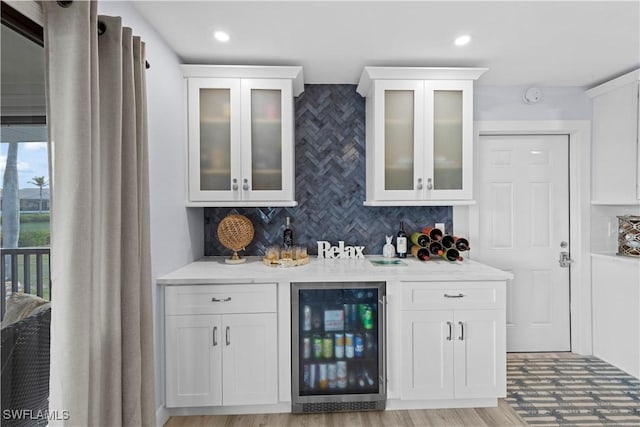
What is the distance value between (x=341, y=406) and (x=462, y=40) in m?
2.52

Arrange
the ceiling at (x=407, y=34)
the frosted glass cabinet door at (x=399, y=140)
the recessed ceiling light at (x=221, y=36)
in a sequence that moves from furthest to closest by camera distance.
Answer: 1. the frosted glass cabinet door at (x=399, y=140)
2. the recessed ceiling light at (x=221, y=36)
3. the ceiling at (x=407, y=34)

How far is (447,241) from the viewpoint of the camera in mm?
2893

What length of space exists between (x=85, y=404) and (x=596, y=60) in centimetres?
365

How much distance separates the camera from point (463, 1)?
75.4 inches

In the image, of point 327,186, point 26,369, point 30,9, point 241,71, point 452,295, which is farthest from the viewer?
point 327,186

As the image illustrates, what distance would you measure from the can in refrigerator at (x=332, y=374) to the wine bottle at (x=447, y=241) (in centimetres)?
128

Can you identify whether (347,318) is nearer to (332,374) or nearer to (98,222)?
(332,374)

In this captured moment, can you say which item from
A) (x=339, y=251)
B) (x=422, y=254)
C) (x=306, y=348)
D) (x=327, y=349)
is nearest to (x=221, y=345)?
(x=306, y=348)

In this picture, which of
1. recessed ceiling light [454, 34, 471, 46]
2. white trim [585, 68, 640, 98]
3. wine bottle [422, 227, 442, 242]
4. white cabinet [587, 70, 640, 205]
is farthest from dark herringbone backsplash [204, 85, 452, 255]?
white trim [585, 68, 640, 98]

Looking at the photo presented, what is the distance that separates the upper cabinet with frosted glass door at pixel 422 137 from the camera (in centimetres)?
271

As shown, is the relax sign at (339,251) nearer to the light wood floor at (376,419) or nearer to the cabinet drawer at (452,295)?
the cabinet drawer at (452,295)

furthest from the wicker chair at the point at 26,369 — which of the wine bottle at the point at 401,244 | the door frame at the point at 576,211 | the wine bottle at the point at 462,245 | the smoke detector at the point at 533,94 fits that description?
the smoke detector at the point at 533,94

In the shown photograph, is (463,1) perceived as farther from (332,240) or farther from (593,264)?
(593,264)

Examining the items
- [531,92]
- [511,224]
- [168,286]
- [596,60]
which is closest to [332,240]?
[168,286]
